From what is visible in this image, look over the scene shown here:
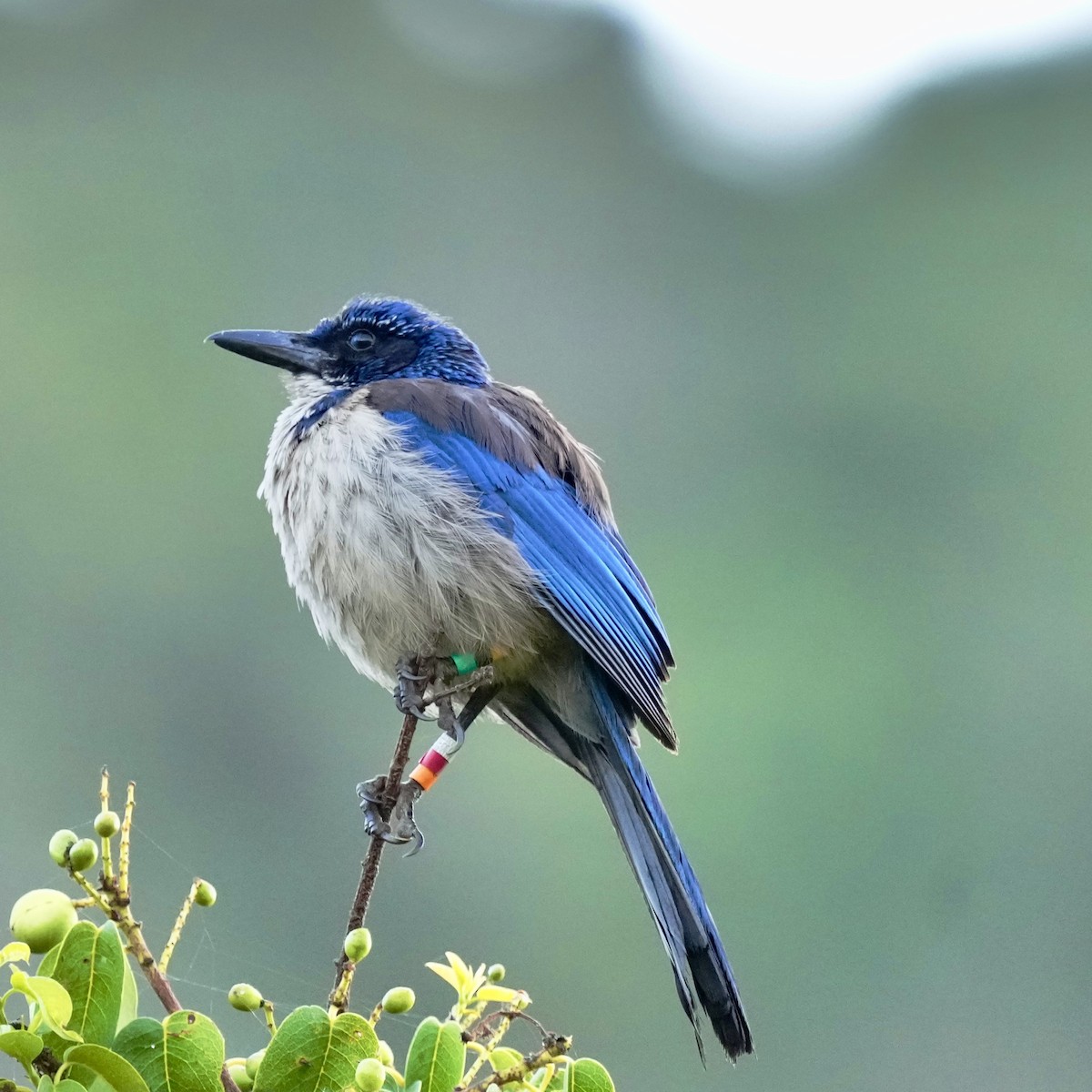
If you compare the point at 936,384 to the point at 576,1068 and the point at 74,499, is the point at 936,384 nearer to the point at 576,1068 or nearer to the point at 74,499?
the point at 74,499

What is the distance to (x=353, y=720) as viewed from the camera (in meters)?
12.3

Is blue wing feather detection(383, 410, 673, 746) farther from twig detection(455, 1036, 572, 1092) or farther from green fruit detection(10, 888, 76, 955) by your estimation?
green fruit detection(10, 888, 76, 955)

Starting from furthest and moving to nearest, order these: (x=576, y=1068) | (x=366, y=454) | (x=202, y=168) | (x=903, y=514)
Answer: (x=202, y=168) < (x=903, y=514) < (x=366, y=454) < (x=576, y=1068)

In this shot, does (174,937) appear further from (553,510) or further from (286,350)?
(286,350)

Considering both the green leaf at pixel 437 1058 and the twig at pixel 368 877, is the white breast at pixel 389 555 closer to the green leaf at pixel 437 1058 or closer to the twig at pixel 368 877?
the twig at pixel 368 877

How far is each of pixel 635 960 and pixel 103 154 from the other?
15257mm

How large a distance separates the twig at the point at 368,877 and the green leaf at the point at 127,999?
200mm

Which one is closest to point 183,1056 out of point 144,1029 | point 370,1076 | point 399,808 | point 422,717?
point 144,1029

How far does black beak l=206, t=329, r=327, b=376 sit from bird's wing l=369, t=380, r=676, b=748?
0.27 m

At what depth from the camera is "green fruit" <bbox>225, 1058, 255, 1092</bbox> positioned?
145 cm

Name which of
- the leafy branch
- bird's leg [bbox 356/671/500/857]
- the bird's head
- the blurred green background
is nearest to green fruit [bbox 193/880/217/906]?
the leafy branch

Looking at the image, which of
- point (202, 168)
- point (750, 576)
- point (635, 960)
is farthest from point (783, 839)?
point (202, 168)

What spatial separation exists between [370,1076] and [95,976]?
0.29 m

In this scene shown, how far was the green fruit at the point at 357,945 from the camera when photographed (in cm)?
149
